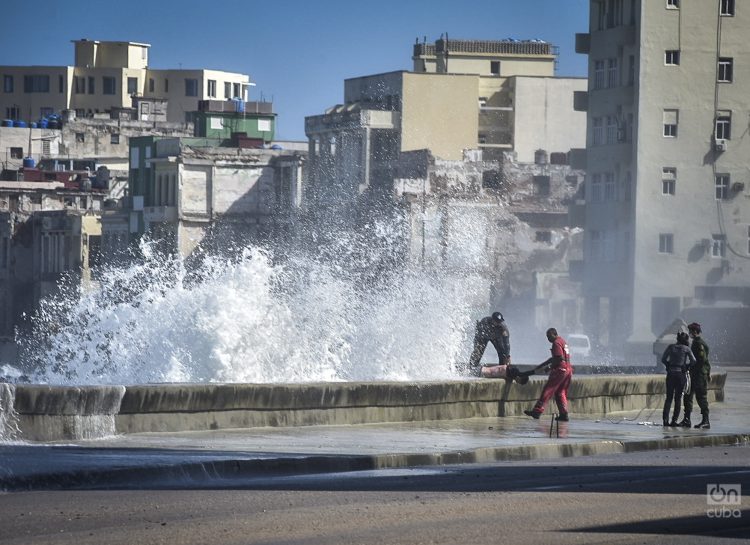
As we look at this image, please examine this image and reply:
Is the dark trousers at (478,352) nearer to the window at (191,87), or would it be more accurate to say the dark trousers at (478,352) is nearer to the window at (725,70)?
the window at (725,70)

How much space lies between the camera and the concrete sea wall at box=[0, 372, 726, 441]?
16.1 meters

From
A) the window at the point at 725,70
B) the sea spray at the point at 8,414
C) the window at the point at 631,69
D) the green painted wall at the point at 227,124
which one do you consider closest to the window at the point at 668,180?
the window at the point at 631,69

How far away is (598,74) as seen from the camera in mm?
70062

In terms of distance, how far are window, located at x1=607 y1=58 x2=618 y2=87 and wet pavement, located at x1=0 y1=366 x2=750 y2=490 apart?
47.2m

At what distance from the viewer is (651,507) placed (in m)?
12.7

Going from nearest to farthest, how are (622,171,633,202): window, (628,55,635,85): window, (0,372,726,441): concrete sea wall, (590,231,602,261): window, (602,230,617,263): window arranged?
(0,372,726,441): concrete sea wall, (628,55,635,85): window, (622,171,633,202): window, (602,230,617,263): window, (590,231,602,261): window

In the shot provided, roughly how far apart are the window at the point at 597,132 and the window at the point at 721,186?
5.43 m

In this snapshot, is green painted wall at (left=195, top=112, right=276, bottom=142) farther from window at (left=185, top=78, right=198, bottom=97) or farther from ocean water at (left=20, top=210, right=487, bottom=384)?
ocean water at (left=20, top=210, right=487, bottom=384)

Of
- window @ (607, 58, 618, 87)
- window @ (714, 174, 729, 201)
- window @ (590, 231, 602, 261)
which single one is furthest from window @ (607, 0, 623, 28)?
window @ (590, 231, 602, 261)

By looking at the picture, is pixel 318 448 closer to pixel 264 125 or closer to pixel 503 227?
pixel 503 227

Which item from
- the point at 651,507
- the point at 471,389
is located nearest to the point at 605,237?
the point at 471,389

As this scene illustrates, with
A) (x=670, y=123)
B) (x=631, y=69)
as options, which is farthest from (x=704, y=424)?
(x=631, y=69)

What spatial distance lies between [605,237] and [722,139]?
6134mm

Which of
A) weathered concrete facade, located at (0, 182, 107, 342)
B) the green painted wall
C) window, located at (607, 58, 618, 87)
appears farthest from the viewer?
the green painted wall
